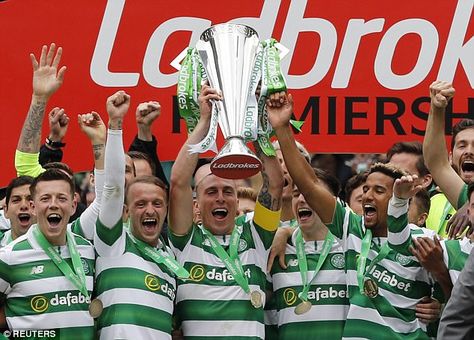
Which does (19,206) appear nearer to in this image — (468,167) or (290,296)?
(290,296)

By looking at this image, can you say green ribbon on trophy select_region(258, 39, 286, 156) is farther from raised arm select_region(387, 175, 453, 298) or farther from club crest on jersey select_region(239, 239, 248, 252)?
raised arm select_region(387, 175, 453, 298)

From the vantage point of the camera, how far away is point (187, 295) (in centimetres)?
750

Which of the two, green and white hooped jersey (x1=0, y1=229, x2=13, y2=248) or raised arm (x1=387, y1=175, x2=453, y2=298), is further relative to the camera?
green and white hooped jersey (x1=0, y1=229, x2=13, y2=248)

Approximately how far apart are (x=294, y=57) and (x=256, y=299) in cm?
203

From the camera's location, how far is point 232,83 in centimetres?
728

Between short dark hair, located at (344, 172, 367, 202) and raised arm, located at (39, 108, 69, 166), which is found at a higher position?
raised arm, located at (39, 108, 69, 166)

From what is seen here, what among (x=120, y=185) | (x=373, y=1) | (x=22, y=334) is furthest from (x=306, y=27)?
(x=22, y=334)

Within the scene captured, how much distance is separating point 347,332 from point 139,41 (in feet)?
8.37

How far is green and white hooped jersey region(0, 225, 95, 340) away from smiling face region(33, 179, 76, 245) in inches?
4.2

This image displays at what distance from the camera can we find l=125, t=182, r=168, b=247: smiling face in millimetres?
A: 7523

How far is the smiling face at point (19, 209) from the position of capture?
26.5 ft

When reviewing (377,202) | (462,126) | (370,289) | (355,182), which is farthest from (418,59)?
(370,289)

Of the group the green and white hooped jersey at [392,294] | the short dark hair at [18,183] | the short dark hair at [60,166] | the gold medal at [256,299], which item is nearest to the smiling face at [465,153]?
the green and white hooped jersey at [392,294]
